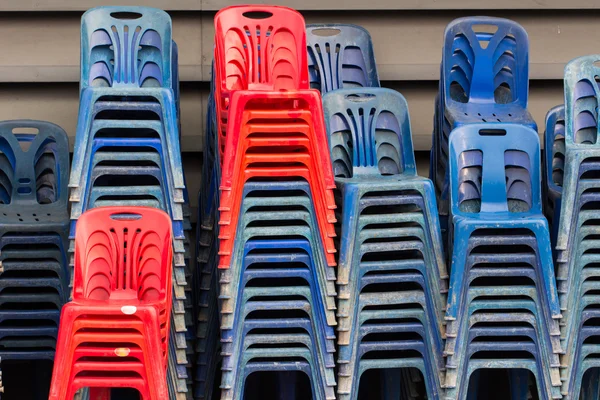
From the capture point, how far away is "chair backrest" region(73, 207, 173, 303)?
16.8 feet

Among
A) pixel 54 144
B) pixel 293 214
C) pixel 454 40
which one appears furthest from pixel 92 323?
pixel 454 40

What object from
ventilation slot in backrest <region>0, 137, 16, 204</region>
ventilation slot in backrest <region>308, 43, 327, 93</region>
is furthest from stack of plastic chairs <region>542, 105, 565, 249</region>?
ventilation slot in backrest <region>0, 137, 16, 204</region>

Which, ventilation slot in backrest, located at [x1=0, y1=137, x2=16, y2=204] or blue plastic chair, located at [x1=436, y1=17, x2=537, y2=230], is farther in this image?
blue plastic chair, located at [x1=436, y1=17, x2=537, y2=230]

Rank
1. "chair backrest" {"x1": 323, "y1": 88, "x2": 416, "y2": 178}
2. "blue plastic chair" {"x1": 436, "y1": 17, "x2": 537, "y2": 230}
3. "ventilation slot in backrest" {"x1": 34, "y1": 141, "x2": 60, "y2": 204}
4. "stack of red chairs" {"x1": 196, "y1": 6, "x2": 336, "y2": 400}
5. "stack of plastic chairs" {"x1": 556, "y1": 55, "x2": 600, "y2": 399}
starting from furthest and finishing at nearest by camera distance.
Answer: "blue plastic chair" {"x1": 436, "y1": 17, "x2": 537, "y2": 230} → "ventilation slot in backrest" {"x1": 34, "y1": 141, "x2": 60, "y2": 204} → "chair backrest" {"x1": 323, "y1": 88, "x2": 416, "y2": 178} → "stack of plastic chairs" {"x1": 556, "y1": 55, "x2": 600, "y2": 399} → "stack of red chairs" {"x1": 196, "y1": 6, "x2": 336, "y2": 400}

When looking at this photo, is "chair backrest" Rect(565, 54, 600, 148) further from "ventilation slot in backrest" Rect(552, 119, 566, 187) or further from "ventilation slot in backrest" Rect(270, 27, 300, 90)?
"ventilation slot in backrest" Rect(270, 27, 300, 90)

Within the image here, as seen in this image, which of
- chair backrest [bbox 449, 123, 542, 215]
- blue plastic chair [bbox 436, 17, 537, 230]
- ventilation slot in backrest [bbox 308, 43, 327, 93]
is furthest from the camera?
ventilation slot in backrest [bbox 308, 43, 327, 93]

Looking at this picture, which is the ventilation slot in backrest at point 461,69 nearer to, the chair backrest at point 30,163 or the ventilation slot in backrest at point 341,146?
the ventilation slot in backrest at point 341,146

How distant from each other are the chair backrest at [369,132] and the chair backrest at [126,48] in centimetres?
82

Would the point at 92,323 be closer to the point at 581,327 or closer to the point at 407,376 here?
the point at 407,376

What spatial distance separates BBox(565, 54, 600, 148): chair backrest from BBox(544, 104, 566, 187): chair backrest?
27cm

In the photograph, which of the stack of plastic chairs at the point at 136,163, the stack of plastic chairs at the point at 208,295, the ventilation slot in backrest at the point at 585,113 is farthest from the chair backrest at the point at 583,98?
the stack of plastic chairs at the point at 136,163

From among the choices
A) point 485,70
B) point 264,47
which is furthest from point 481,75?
point 264,47

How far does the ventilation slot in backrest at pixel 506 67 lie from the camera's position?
625 centimetres

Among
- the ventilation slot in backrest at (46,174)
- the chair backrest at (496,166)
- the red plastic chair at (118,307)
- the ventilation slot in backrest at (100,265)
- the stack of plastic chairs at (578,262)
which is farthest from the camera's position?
the ventilation slot in backrest at (46,174)
